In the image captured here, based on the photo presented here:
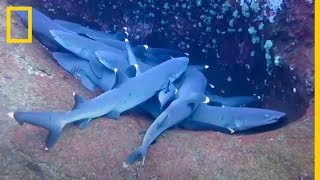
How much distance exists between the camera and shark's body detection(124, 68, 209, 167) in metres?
2.96

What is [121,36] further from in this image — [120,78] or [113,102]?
[113,102]

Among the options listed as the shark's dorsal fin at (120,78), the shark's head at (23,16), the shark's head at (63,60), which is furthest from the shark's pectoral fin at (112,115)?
the shark's head at (23,16)

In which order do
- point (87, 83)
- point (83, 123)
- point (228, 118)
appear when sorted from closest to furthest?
point (83, 123), point (228, 118), point (87, 83)

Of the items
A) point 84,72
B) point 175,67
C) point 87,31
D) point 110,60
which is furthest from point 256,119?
point 87,31

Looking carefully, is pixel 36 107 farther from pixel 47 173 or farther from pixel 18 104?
pixel 47 173

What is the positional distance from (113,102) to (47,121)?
73 centimetres

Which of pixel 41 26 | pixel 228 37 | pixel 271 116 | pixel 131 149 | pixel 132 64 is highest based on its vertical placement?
pixel 228 37

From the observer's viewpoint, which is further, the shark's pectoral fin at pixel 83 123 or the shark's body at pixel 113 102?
the shark's pectoral fin at pixel 83 123

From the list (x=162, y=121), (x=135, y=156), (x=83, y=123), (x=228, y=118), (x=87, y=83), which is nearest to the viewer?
(x=135, y=156)

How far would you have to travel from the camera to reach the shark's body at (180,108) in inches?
116

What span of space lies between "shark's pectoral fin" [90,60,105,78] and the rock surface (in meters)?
0.79

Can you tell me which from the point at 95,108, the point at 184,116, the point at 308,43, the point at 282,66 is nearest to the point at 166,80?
the point at 184,116

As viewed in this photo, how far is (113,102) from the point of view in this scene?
3.46 m

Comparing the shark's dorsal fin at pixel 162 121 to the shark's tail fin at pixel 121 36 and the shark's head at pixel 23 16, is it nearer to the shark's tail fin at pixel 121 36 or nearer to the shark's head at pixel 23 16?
the shark's tail fin at pixel 121 36
